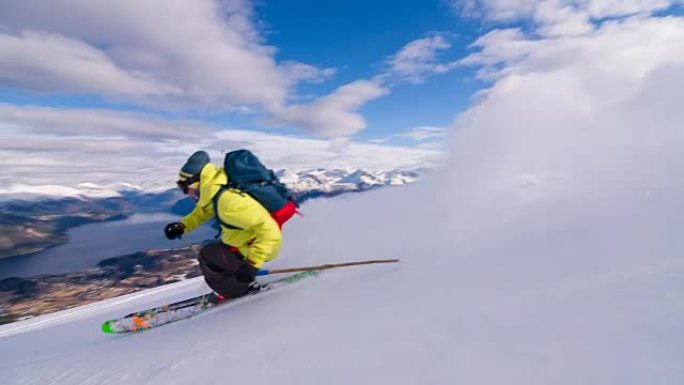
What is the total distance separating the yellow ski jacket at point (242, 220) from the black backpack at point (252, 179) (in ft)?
0.46

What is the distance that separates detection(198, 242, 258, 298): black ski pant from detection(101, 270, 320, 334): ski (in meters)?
0.21

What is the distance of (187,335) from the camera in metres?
4.80

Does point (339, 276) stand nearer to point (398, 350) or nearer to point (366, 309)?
point (366, 309)

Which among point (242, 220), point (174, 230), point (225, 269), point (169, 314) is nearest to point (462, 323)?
point (242, 220)

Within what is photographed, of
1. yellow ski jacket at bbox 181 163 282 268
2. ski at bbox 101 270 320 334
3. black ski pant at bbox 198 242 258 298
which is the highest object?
yellow ski jacket at bbox 181 163 282 268

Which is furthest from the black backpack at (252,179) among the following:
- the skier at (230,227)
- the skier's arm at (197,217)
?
the skier's arm at (197,217)

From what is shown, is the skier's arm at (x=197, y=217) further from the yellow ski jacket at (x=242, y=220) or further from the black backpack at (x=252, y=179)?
the black backpack at (x=252, y=179)

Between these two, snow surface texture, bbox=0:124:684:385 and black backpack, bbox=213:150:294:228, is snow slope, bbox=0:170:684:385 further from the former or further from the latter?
black backpack, bbox=213:150:294:228

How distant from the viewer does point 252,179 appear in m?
5.47

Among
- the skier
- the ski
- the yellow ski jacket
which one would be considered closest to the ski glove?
the skier

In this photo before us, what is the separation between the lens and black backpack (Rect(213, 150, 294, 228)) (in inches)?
213

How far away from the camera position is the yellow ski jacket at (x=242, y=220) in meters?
5.15

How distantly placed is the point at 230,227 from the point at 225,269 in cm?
96

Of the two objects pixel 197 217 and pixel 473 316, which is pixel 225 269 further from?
pixel 473 316
